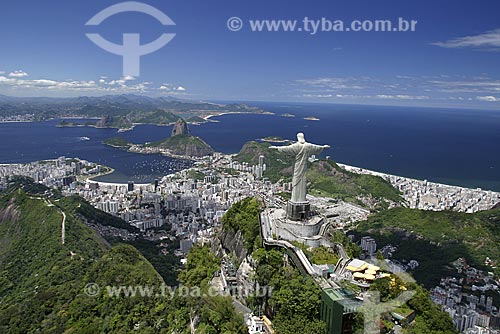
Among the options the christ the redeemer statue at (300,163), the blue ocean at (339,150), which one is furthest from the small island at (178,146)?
the christ the redeemer statue at (300,163)

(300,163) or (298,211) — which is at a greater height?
(300,163)

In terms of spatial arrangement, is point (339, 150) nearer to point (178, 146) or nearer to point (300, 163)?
point (178, 146)

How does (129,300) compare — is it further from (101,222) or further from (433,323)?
(101,222)

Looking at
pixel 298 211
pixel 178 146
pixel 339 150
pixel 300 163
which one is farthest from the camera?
pixel 339 150

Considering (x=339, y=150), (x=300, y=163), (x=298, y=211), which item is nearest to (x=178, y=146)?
(x=339, y=150)

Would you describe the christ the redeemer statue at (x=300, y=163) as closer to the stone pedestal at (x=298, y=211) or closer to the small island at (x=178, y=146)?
the stone pedestal at (x=298, y=211)

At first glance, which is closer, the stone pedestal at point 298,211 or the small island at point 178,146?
the stone pedestal at point 298,211

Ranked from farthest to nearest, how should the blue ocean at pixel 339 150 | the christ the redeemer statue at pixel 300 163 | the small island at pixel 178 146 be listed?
the small island at pixel 178 146, the blue ocean at pixel 339 150, the christ the redeemer statue at pixel 300 163

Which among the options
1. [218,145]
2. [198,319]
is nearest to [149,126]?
[218,145]

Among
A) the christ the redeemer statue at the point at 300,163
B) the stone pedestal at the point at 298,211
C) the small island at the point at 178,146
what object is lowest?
the small island at the point at 178,146

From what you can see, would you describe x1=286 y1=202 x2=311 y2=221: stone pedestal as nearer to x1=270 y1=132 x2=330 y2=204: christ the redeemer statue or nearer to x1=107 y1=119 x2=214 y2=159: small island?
x1=270 y1=132 x2=330 y2=204: christ the redeemer statue

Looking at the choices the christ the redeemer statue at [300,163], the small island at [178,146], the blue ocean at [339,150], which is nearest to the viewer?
the christ the redeemer statue at [300,163]
